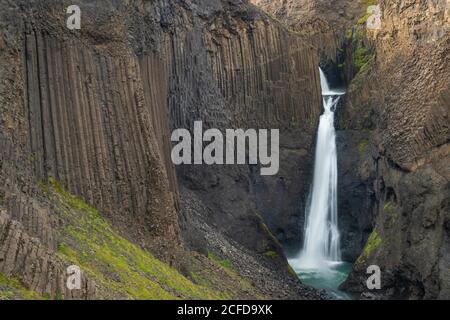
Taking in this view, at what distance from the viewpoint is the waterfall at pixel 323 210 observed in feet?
139

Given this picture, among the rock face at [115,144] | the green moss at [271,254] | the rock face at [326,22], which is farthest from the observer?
the rock face at [326,22]

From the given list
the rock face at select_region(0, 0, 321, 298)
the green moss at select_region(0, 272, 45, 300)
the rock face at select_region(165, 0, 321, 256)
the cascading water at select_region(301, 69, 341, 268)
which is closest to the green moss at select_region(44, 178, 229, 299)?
the rock face at select_region(0, 0, 321, 298)

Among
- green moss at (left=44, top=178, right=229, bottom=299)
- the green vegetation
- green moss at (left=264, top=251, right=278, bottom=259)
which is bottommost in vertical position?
green moss at (left=264, top=251, right=278, bottom=259)

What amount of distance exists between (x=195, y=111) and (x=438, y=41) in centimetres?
1481

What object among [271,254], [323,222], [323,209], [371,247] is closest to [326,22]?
[323,209]

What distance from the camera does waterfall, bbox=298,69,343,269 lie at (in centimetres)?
4228

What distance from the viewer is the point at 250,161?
42094 mm

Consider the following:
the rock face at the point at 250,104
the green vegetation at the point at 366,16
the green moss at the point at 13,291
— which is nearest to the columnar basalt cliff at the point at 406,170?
the rock face at the point at 250,104

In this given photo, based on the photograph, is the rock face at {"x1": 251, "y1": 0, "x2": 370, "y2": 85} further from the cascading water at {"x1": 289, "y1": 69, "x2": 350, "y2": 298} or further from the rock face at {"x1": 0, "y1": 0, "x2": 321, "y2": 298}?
the rock face at {"x1": 0, "y1": 0, "x2": 321, "y2": 298}

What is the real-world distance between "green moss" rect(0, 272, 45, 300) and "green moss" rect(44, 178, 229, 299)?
6.62ft

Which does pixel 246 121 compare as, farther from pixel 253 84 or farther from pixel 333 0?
pixel 333 0

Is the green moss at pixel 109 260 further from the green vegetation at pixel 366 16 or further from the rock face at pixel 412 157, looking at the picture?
the green vegetation at pixel 366 16

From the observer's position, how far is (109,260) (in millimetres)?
17781

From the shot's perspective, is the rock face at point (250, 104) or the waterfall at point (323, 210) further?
the waterfall at point (323, 210)
